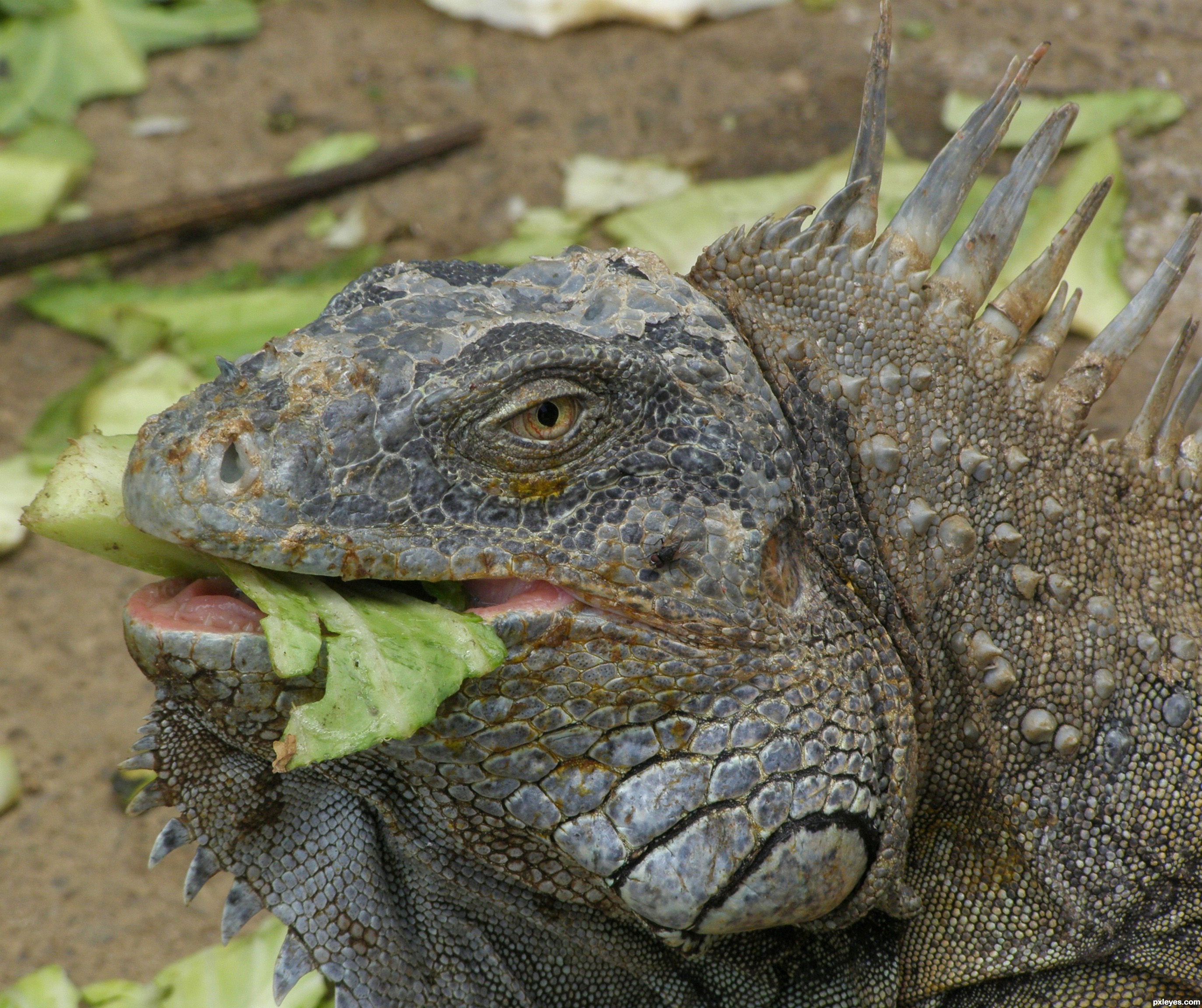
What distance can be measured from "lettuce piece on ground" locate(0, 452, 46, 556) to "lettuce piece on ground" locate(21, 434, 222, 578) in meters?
3.99

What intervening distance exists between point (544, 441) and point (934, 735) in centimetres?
141

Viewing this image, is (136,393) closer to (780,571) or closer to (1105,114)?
(780,571)

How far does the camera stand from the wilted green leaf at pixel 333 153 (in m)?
9.27

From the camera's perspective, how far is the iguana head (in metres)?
2.68

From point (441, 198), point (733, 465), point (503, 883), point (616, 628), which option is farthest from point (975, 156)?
point (441, 198)

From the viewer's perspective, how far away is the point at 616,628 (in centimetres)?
279

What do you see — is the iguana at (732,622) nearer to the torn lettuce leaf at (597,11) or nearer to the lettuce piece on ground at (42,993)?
the lettuce piece on ground at (42,993)

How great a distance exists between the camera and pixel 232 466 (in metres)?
2.64

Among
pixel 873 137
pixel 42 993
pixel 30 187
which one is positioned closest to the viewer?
pixel 873 137

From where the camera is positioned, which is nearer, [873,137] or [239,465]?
[239,465]

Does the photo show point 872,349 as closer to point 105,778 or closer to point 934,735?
point 934,735

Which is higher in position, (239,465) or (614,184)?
(239,465)

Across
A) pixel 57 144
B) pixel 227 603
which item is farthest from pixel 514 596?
pixel 57 144

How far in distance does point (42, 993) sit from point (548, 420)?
10.9ft
